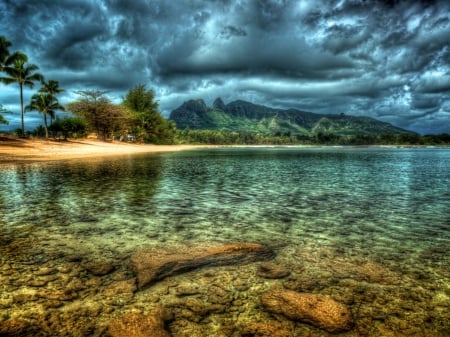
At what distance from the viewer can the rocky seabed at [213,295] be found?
3.95 metres

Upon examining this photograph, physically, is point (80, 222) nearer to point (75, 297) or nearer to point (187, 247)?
point (187, 247)

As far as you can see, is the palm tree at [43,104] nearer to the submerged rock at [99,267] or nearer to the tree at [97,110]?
the tree at [97,110]

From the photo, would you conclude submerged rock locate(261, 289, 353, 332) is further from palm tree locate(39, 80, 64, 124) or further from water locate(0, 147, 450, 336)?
palm tree locate(39, 80, 64, 124)

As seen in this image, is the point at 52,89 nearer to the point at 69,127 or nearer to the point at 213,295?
the point at 69,127

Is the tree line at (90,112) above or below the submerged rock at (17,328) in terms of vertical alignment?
above

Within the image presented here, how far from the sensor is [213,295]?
15.9 feet

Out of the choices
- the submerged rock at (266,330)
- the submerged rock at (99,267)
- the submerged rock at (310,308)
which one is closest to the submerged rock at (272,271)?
the submerged rock at (310,308)

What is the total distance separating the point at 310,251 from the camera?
22.7 feet

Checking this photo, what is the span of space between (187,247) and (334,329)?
4061 millimetres

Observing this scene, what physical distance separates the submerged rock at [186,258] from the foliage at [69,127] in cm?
7800

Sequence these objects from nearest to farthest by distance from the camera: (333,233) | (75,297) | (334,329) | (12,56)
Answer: (334,329) → (75,297) → (333,233) → (12,56)

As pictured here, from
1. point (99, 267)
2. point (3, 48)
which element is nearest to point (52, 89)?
point (3, 48)

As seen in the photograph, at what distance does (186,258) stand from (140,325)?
7.98 ft

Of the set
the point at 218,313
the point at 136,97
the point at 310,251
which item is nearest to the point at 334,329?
the point at 218,313
